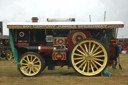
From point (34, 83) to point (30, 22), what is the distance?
2880 mm

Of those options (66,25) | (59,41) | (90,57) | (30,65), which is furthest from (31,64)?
(90,57)

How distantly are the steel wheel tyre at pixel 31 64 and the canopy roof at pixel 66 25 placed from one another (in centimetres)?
115

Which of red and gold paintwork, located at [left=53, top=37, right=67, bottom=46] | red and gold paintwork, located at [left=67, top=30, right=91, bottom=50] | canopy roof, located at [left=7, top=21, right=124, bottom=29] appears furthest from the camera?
red and gold paintwork, located at [left=53, top=37, right=67, bottom=46]

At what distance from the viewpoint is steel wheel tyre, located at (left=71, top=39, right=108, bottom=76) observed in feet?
27.2

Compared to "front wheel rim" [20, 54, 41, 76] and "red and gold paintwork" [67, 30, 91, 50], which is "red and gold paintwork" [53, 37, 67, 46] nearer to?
"red and gold paintwork" [67, 30, 91, 50]

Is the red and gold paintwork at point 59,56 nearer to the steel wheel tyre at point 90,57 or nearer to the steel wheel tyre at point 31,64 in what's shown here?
the steel wheel tyre at point 90,57

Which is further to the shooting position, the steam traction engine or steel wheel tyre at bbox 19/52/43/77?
steel wheel tyre at bbox 19/52/43/77

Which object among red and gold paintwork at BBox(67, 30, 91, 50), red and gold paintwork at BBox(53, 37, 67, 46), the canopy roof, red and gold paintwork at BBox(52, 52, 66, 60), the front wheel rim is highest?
the canopy roof

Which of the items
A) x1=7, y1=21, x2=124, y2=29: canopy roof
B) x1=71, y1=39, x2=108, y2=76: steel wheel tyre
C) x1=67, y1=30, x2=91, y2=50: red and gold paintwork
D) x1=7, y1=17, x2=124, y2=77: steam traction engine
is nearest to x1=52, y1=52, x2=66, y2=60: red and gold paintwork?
x1=7, y1=17, x2=124, y2=77: steam traction engine

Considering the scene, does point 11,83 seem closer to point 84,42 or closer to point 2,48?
point 84,42

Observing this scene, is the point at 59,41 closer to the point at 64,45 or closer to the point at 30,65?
the point at 64,45

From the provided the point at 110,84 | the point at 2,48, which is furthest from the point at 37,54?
the point at 2,48

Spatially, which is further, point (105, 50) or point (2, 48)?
point (2, 48)

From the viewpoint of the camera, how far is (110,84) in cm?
662
